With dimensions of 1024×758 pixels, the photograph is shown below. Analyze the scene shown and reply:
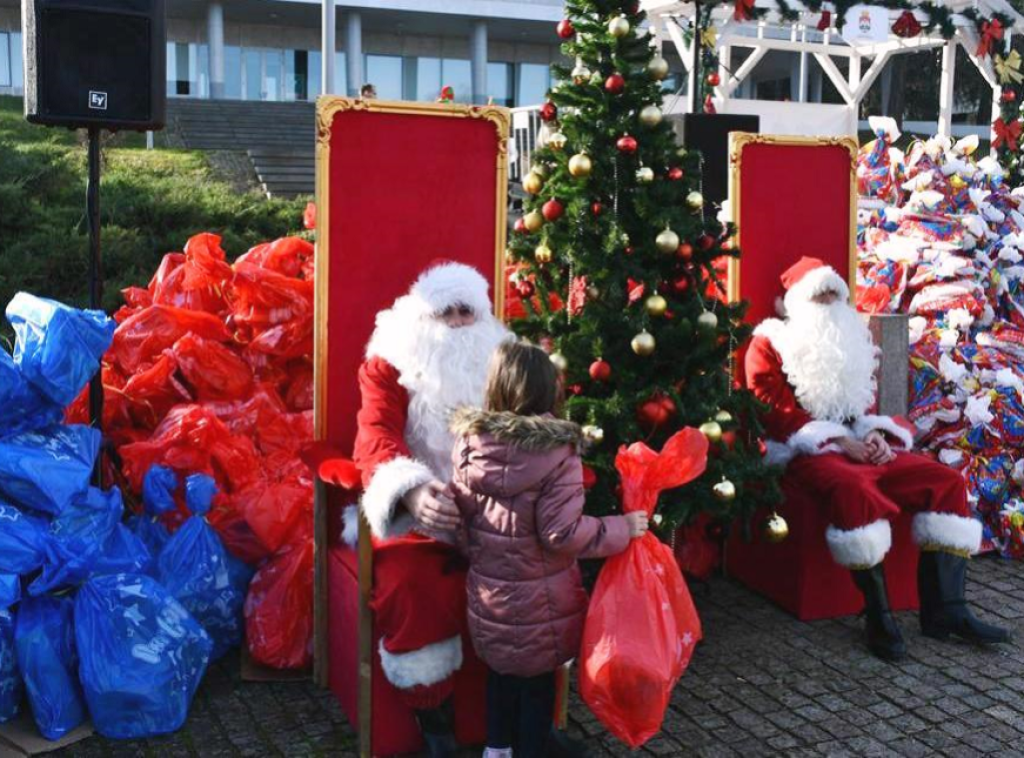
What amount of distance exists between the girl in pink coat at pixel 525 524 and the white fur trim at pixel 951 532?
5.91ft

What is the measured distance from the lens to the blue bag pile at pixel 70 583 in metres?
3.50

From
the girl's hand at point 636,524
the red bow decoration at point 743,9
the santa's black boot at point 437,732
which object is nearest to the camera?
the girl's hand at point 636,524

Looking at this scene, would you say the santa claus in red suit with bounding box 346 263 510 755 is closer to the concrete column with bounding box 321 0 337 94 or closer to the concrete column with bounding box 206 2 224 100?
the concrete column with bounding box 321 0 337 94

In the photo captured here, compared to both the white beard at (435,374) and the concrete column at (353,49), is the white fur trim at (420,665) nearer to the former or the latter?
the white beard at (435,374)

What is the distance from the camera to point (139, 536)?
419 centimetres

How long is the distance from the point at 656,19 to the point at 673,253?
23.7 ft

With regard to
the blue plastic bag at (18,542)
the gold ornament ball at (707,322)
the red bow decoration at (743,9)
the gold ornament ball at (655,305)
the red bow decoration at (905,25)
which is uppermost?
the red bow decoration at (905,25)

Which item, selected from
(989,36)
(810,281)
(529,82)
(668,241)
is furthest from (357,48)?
(668,241)

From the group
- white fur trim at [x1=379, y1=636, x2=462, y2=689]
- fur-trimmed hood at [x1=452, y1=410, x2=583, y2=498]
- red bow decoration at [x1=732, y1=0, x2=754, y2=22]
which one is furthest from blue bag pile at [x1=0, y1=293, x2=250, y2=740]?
red bow decoration at [x1=732, y1=0, x2=754, y2=22]

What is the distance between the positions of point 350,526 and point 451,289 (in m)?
0.89

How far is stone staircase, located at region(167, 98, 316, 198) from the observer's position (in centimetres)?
1672

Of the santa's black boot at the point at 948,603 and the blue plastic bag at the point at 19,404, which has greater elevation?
the blue plastic bag at the point at 19,404

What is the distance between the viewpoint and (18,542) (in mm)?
3467

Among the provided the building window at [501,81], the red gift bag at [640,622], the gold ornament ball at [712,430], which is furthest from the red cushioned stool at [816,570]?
the building window at [501,81]
